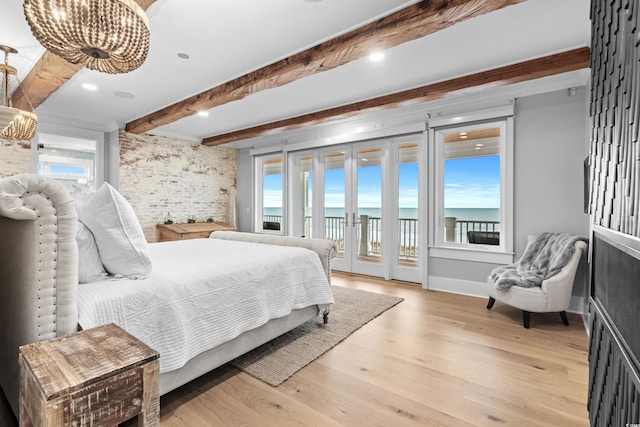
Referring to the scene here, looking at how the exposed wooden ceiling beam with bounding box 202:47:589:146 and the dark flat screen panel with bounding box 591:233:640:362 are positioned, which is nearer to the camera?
the dark flat screen panel with bounding box 591:233:640:362

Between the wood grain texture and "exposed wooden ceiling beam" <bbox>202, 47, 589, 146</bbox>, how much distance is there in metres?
2.44

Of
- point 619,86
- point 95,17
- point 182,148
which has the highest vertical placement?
point 182,148

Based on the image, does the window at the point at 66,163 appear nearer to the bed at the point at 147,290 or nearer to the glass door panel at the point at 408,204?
the bed at the point at 147,290

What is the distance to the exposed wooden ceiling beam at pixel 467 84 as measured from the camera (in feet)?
9.12

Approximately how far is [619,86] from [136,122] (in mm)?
5664

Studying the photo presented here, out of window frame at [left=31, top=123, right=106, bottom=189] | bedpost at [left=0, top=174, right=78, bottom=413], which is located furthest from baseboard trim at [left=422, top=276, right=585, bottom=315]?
window frame at [left=31, top=123, right=106, bottom=189]

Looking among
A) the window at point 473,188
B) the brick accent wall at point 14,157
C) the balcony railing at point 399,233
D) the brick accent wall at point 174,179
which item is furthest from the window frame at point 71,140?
the window at point 473,188

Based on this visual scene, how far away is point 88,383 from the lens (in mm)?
789

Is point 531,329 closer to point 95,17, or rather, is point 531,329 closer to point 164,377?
point 164,377

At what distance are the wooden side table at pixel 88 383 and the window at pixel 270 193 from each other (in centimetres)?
512

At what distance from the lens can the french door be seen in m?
4.69

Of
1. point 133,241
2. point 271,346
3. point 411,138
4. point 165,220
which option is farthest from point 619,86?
point 165,220

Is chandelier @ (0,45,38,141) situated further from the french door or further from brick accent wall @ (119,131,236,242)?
the french door

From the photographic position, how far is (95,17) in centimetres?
133
